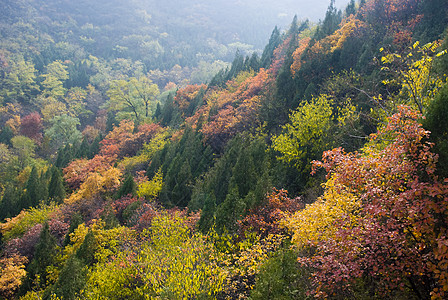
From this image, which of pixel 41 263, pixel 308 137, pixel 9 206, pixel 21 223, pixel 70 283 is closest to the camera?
pixel 70 283

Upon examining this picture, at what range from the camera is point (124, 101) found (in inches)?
2200

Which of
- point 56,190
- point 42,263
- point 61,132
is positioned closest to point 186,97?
point 56,190

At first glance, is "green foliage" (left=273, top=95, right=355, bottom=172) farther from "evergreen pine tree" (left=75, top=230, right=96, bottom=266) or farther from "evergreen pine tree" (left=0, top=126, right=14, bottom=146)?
"evergreen pine tree" (left=0, top=126, right=14, bottom=146)

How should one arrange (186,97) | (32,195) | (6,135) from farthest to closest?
(6,135) < (186,97) < (32,195)

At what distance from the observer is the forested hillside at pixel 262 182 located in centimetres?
666

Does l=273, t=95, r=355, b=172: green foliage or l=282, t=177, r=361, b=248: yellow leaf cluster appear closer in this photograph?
l=282, t=177, r=361, b=248: yellow leaf cluster

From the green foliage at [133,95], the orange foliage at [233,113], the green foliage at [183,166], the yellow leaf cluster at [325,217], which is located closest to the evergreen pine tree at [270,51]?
the orange foliage at [233,113]

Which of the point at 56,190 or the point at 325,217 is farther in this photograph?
the point at 56,190

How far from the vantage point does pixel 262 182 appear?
14664 mm

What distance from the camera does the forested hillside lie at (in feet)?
21.8

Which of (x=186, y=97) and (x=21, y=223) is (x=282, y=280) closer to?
(x=21, y=223)

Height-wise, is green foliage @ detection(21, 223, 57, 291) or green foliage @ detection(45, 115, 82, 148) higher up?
green foliage @ detection(21, 223, 57, 291)

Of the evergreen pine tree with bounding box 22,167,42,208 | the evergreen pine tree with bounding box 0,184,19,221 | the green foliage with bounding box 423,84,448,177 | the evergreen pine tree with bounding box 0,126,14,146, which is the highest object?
the green foliage with bounding box 423,84,448,177

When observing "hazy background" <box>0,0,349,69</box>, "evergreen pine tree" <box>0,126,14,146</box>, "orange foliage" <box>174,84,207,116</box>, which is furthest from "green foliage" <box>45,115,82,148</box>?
"hazy background" <box>0,0,349,69</box>
